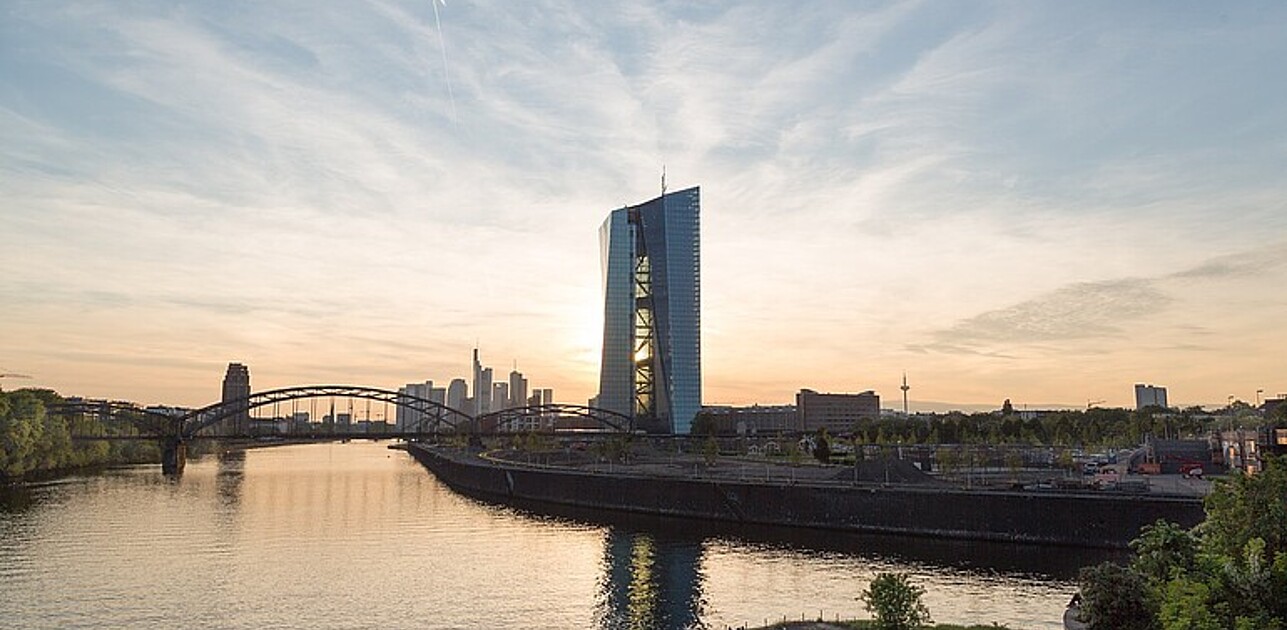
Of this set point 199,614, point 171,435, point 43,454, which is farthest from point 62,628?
point 171,435

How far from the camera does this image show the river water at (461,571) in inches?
1720

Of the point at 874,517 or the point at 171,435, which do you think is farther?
the point at 171,435

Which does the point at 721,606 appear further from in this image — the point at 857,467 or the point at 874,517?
the point at 857,467

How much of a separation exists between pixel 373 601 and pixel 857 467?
4659cm

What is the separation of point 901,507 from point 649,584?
27.0m

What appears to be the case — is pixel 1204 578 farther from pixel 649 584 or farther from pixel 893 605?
pixel 649 584

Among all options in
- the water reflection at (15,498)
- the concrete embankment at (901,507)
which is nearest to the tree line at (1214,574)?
the concrete embankment at (901,507)

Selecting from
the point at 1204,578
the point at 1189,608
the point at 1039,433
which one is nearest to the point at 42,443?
the point at 1204,578

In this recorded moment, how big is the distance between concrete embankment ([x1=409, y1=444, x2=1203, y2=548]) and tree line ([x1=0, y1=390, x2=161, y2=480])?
7462 centimetres

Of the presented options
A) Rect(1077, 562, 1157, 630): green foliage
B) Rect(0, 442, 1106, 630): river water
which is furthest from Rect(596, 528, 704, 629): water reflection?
Rect(1077, 562, 1157, 630): green foliage

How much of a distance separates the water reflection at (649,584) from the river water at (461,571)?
0.16 m

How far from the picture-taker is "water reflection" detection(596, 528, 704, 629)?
43250mm

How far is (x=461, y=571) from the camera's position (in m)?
57.3

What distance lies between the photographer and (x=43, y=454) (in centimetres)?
13325
